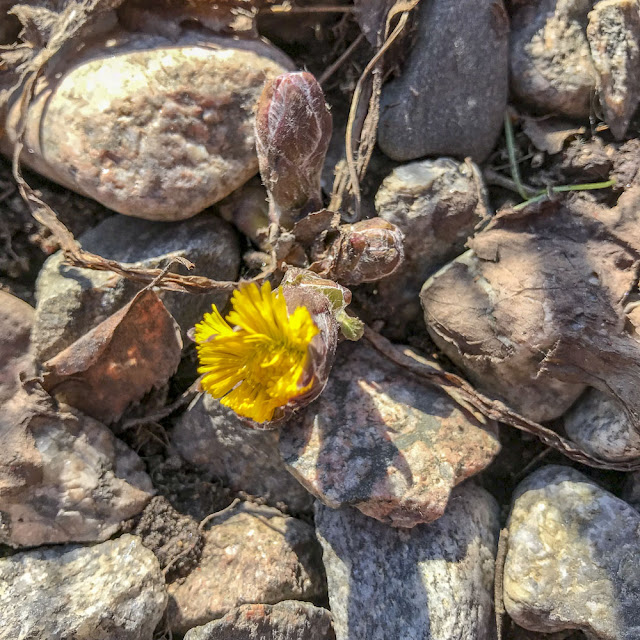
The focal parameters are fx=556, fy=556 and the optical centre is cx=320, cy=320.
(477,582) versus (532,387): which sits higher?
(532,387)

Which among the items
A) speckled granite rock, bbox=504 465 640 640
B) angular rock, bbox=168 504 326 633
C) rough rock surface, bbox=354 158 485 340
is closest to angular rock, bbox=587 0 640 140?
rough rock surface, bbox=354 158 485 340

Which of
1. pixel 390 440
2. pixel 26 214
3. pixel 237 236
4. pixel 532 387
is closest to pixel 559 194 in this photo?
pixel 532 387

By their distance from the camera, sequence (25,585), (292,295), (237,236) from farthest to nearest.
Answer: (237,236) < (25,585) < (292,295)

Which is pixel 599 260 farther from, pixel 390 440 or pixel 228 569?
pixel 228 569

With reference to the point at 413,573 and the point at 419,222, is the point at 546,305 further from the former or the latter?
the point at 413,573

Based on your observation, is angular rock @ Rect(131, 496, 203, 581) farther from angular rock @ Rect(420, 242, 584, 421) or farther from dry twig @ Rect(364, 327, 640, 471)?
angular rock @ Rect(420, 242, 584, 421)
